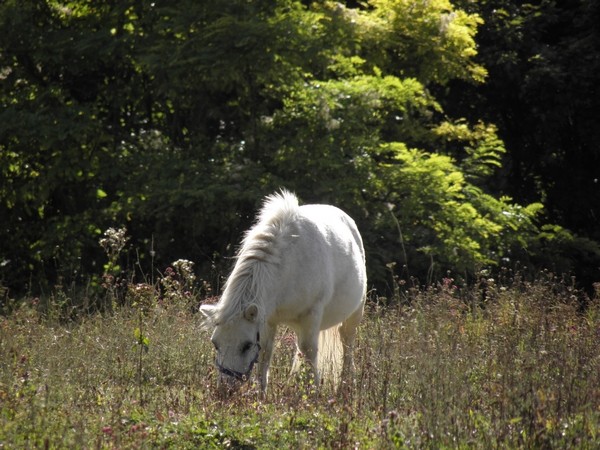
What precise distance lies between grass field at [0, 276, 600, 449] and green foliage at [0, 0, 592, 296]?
4.37 metres

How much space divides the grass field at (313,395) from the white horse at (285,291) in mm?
293

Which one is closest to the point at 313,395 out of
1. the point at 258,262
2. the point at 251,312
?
the point at 251,312

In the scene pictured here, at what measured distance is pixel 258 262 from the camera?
7.40 metres

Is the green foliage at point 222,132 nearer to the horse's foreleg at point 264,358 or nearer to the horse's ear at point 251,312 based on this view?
the horse's foreleg at point 264,358

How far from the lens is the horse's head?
703 centimetres

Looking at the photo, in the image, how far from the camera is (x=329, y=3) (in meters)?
14.5

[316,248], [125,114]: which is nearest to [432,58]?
[125,114]

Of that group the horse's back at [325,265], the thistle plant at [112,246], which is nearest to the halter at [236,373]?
the horse's back at [325,265]

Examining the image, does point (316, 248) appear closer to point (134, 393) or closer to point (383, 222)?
point (134, 393)

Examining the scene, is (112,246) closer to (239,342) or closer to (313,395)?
(239,342)

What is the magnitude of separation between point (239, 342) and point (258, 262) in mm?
645

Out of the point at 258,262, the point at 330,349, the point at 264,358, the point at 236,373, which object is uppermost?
the point at 258,262

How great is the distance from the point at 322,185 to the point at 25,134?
4128mm

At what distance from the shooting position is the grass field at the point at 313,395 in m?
5.75
